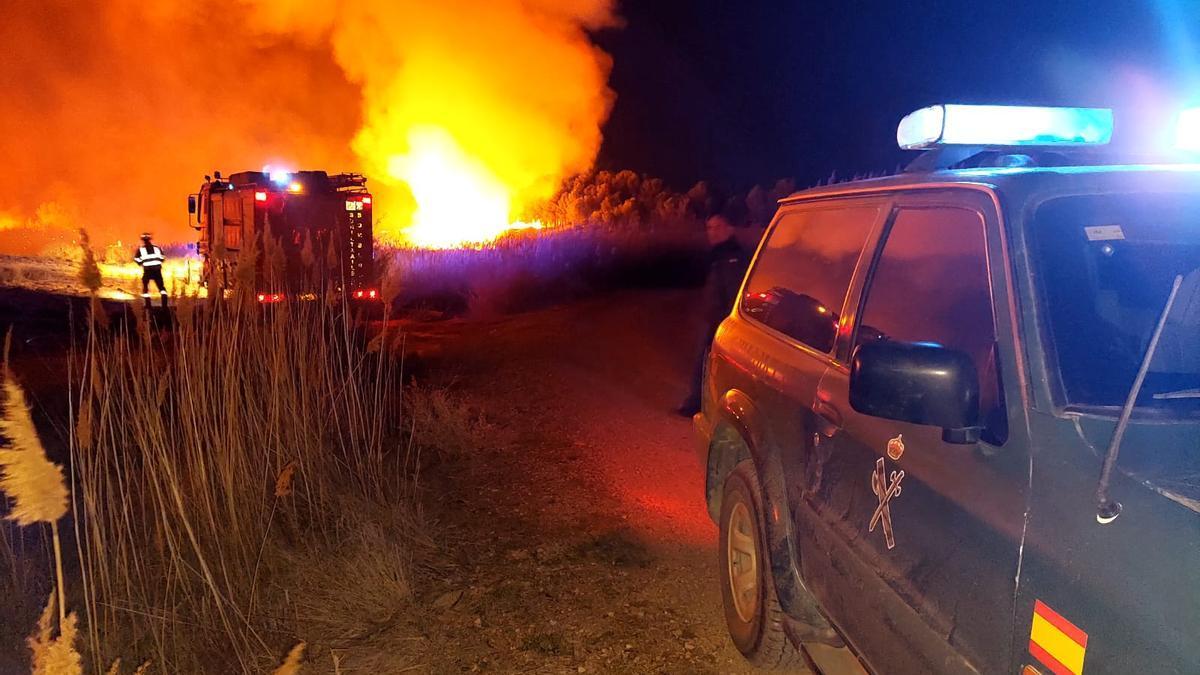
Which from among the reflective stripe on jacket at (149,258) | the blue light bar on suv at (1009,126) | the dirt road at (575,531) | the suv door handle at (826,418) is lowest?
the dirt road at (575,531)

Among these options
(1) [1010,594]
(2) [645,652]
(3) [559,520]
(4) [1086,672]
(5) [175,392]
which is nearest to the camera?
(4) [1086,672]

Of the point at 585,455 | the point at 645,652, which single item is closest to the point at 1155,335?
the point at 645,652

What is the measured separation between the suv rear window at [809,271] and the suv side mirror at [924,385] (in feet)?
3.25

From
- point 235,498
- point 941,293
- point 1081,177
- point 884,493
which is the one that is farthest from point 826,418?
point 235,498

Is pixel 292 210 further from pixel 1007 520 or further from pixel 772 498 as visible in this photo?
pixel 1007 520

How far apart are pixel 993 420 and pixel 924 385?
262 millimetres

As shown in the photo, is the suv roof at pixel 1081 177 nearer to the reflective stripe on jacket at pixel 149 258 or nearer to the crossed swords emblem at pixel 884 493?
the crossed swords emblem at pixel 884 493

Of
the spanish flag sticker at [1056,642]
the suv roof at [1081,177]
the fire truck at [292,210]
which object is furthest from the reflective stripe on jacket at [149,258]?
the spanish flag sticker at [1056,642]

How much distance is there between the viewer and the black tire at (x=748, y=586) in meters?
3.03

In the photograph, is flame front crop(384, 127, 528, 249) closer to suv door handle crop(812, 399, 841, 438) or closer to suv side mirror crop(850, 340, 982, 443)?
suv door handle crop(812, 399, 841, 438)

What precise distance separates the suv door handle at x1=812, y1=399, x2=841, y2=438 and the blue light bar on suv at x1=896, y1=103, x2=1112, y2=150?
0.98m

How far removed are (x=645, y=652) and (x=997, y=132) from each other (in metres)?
2.49

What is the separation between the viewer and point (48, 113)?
2859cm

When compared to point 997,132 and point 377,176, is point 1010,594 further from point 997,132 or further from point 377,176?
point 377,176
